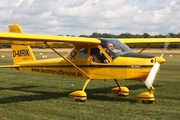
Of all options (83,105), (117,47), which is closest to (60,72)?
(117,47)

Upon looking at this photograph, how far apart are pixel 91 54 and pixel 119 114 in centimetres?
321

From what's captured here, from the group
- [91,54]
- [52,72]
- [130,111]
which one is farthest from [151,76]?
[52,72]

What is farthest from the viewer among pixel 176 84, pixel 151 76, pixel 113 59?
pixel 176 84

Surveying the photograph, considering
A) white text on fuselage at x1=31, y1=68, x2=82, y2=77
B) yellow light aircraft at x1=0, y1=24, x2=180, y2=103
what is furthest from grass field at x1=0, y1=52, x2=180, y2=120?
white text on fuselage at x1=31, y1=68, x2=82, y2=77

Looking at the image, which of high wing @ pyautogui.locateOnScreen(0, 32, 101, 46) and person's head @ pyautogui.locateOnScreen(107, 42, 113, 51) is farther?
person's head @ pyautogui.locateOnScreen(107, 42, 113, 51)

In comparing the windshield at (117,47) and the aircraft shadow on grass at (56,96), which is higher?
the windshield at (117,47)

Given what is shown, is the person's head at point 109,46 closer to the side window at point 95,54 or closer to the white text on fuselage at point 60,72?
the side window at point 95,54

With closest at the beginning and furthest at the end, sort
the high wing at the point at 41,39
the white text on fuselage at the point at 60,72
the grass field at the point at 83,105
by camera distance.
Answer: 1. the grass field at the point at 83,105
2. the high wing at the point at 41,39
3. the white text on fuselage at the point at 60,72

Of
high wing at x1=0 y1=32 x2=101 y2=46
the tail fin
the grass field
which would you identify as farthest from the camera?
the tail fin

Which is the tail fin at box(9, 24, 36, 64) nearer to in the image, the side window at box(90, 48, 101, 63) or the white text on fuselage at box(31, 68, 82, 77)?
the white text on fuselage at box(31, 68, 82, 77)

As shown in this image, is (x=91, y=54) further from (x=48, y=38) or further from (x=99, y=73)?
(x=48, y=38)

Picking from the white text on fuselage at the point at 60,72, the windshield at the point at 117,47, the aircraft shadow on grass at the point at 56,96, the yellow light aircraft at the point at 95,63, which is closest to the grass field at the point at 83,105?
the aircraft shadow on grass at the point at 56,96

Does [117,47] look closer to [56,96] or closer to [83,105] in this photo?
[83,105]

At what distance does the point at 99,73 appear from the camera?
410 inches
